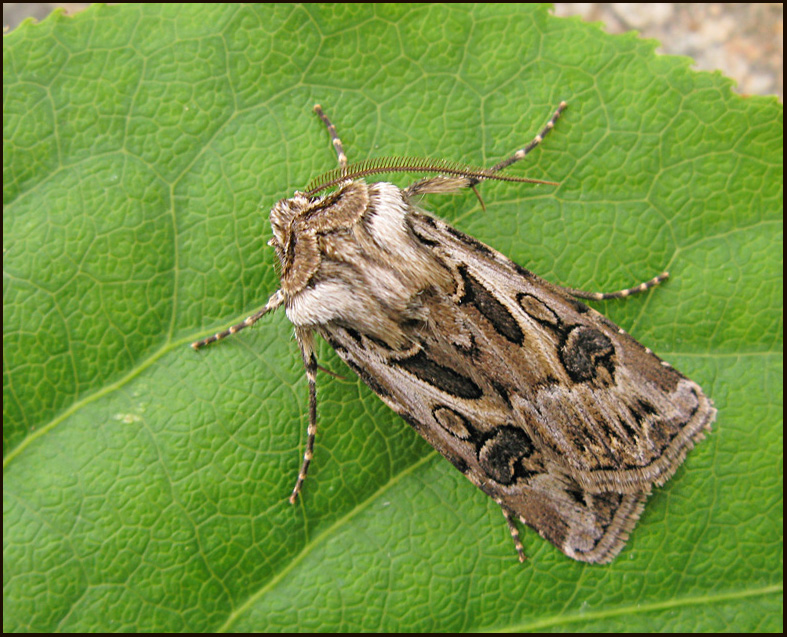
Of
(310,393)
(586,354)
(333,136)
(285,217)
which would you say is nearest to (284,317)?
(310,393)

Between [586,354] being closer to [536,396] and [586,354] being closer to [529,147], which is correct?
[536,396]

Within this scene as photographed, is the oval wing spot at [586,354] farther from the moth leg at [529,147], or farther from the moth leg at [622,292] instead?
the moth leg at [529,147]

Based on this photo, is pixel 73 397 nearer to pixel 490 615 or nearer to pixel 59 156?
pixel 59 156

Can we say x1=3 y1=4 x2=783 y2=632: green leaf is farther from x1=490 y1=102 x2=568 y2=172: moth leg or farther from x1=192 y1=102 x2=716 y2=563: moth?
x1=192 y1=102 x2=716 y2=563: moth

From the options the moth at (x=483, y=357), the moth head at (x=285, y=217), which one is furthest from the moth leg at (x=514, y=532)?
the moth head at (x=285, y=217)

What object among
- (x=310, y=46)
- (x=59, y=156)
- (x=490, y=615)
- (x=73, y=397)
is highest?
(x=310, y=46)

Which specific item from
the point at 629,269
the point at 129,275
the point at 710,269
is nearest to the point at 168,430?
the point at 129,275

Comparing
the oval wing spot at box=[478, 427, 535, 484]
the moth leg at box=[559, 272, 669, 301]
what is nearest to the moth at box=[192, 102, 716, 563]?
the oval wing spot at box=[478, 427, 535, 484]
